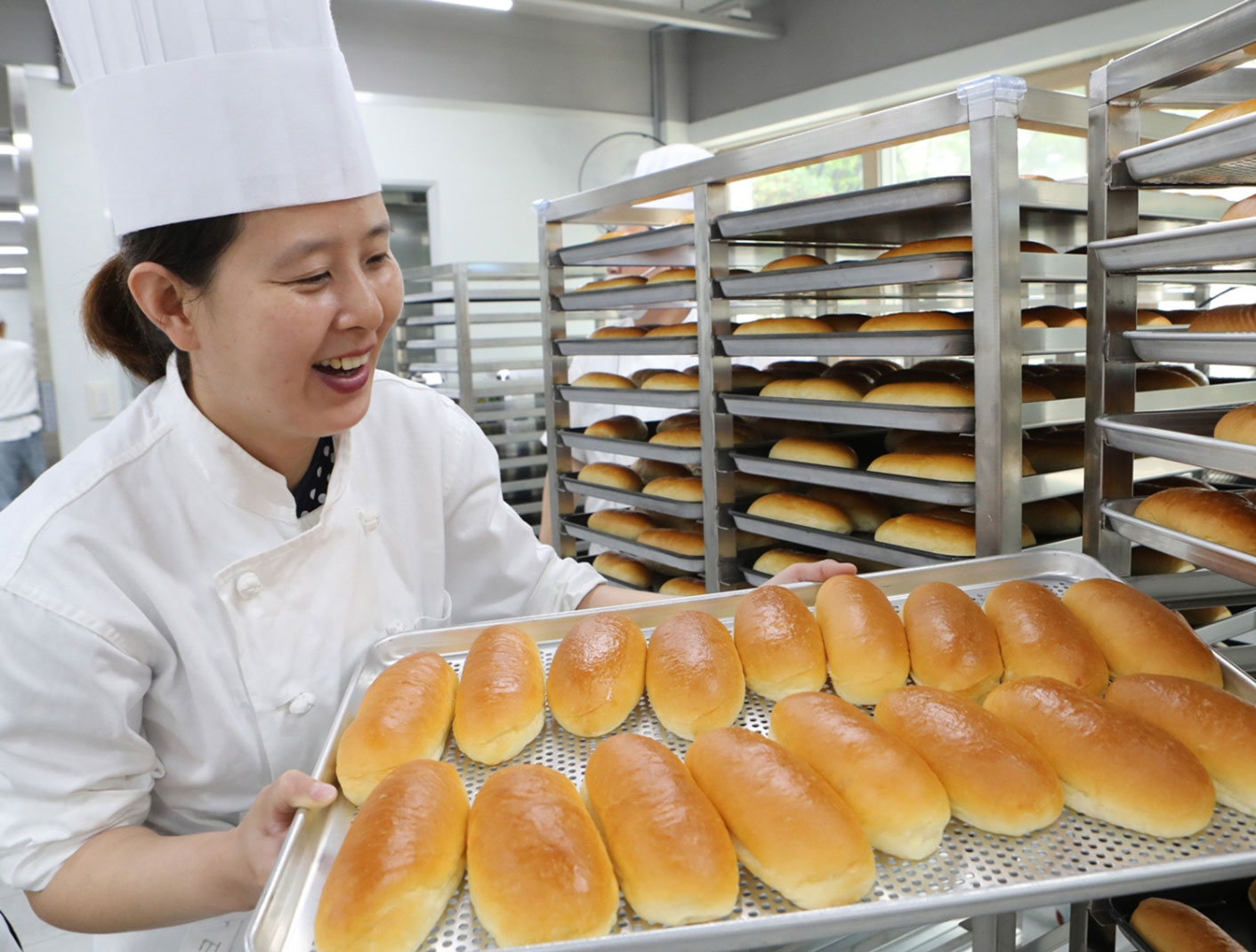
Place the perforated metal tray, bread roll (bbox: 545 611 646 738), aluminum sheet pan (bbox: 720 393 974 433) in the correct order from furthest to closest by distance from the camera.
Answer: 1. aluminum sheet pan (bbox: 720 393 974 433)
2. bread roll (bbox: 545 611 646 738)
3. the perforated metal tray

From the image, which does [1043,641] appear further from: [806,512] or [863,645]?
[806,512]

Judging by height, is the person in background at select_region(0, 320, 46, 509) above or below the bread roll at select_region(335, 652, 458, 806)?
above

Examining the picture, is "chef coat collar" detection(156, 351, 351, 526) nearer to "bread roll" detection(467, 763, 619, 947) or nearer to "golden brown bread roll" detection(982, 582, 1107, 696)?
"bread roll" detection(467, 763, 619, 947)

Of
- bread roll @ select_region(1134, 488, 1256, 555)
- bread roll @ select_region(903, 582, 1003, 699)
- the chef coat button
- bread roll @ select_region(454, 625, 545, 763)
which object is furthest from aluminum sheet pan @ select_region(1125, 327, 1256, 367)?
the chef coat button

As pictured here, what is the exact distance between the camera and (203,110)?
4.09 ft

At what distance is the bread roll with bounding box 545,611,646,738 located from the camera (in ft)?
3.79

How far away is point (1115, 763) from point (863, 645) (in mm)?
346

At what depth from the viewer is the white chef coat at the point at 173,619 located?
116 centimetres

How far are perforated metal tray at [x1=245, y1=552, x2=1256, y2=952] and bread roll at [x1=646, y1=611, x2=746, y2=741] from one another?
0.16 feet

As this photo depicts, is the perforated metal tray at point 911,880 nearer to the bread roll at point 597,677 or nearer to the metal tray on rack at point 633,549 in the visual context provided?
the bread roll at point 597,677

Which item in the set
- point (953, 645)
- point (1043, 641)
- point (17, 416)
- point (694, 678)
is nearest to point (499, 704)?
point (694, 678)

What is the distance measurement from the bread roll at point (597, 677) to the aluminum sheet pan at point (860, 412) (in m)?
0.67

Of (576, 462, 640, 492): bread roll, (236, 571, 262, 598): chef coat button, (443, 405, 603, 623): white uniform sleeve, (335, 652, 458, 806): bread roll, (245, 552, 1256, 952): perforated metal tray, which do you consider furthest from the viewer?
(576, 462, 640, 492): bread roll

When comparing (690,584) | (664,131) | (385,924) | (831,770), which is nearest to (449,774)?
(385,924)
